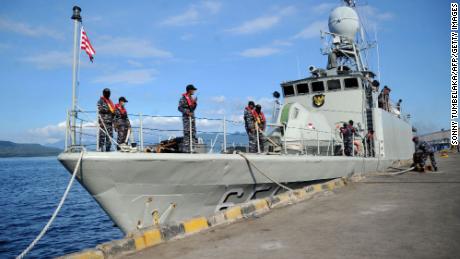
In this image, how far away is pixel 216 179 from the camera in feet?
23.5

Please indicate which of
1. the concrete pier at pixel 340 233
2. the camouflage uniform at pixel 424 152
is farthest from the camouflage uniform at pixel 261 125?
the camouflage uniform at pixel 424 152

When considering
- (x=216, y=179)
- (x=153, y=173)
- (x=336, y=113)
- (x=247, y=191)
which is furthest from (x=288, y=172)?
(x=336, y=113)

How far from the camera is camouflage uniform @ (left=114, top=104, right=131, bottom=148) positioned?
7.16 meters

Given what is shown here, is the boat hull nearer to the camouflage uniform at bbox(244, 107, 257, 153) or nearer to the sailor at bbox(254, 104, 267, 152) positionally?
the camouflage uniform at bbox(244, 107, 257, 153)

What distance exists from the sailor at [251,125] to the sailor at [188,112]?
189 cm

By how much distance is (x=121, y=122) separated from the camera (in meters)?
7.19

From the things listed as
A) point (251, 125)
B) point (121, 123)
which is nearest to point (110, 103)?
point (121, 123)

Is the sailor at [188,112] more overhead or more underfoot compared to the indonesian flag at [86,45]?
more underfoot

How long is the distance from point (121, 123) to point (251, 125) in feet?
10.6

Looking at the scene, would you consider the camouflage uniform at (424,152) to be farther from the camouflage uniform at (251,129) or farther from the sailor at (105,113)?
the sailor at (105,113)

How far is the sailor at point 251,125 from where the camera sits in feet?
29.4

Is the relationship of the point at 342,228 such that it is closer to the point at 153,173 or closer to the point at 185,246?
the point at 185,246

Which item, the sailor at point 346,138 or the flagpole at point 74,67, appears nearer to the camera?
the flagpole at point 74,67

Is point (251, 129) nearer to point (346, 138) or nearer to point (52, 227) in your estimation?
point (346, 138)
